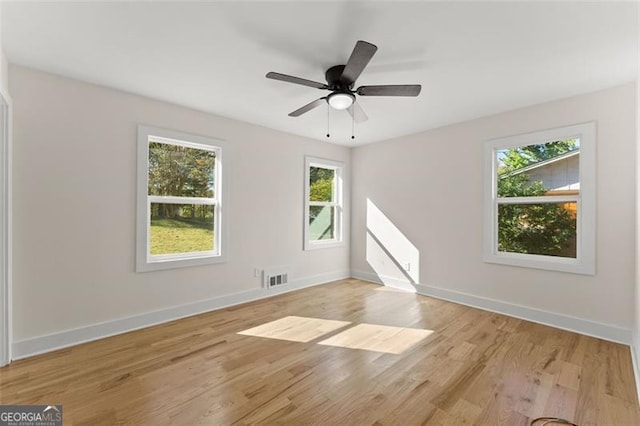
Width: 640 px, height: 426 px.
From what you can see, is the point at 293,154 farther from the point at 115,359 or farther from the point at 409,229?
the point at 115,359

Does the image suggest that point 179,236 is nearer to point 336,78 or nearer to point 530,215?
point 336,78

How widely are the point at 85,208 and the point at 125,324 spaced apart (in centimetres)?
123

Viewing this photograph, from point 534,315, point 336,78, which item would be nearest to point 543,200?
point 534,315

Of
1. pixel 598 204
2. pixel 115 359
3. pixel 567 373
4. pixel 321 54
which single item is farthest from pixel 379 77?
pixel 115 359

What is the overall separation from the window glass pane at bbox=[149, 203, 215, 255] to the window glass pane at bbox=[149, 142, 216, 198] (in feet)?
0.58

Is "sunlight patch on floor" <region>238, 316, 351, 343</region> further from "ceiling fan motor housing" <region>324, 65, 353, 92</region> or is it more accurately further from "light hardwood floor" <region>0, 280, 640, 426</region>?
"ceiling fan motor housing" <region>324, 65, 353, 92</region>

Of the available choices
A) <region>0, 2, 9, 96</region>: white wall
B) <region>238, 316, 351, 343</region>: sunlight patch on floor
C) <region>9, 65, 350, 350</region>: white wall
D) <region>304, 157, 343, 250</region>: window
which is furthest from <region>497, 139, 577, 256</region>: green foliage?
<region>0, 2, 9, 96</region>: white wall

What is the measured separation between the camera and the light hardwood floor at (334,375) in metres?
1.76

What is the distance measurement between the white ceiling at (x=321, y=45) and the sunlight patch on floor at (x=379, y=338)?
97.3 inches

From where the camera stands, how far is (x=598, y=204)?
286 cm

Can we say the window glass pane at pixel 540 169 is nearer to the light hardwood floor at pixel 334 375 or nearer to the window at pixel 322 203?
the light hardwood floor at pixel 334 375

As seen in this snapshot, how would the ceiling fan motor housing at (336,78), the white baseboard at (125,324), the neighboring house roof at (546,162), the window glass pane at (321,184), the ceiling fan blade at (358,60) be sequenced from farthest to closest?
the window glass pane at (321,184), the neighboring house roof at (546,162), the white baseboard at (125,324), the ceiling fan motor housing at (336,78), the ceiling fan blade at (358,60)

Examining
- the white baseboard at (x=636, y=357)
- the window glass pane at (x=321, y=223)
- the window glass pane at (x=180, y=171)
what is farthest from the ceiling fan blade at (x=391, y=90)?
the window glass pane at (x=321, y=223)

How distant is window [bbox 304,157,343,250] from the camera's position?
4.75 m
